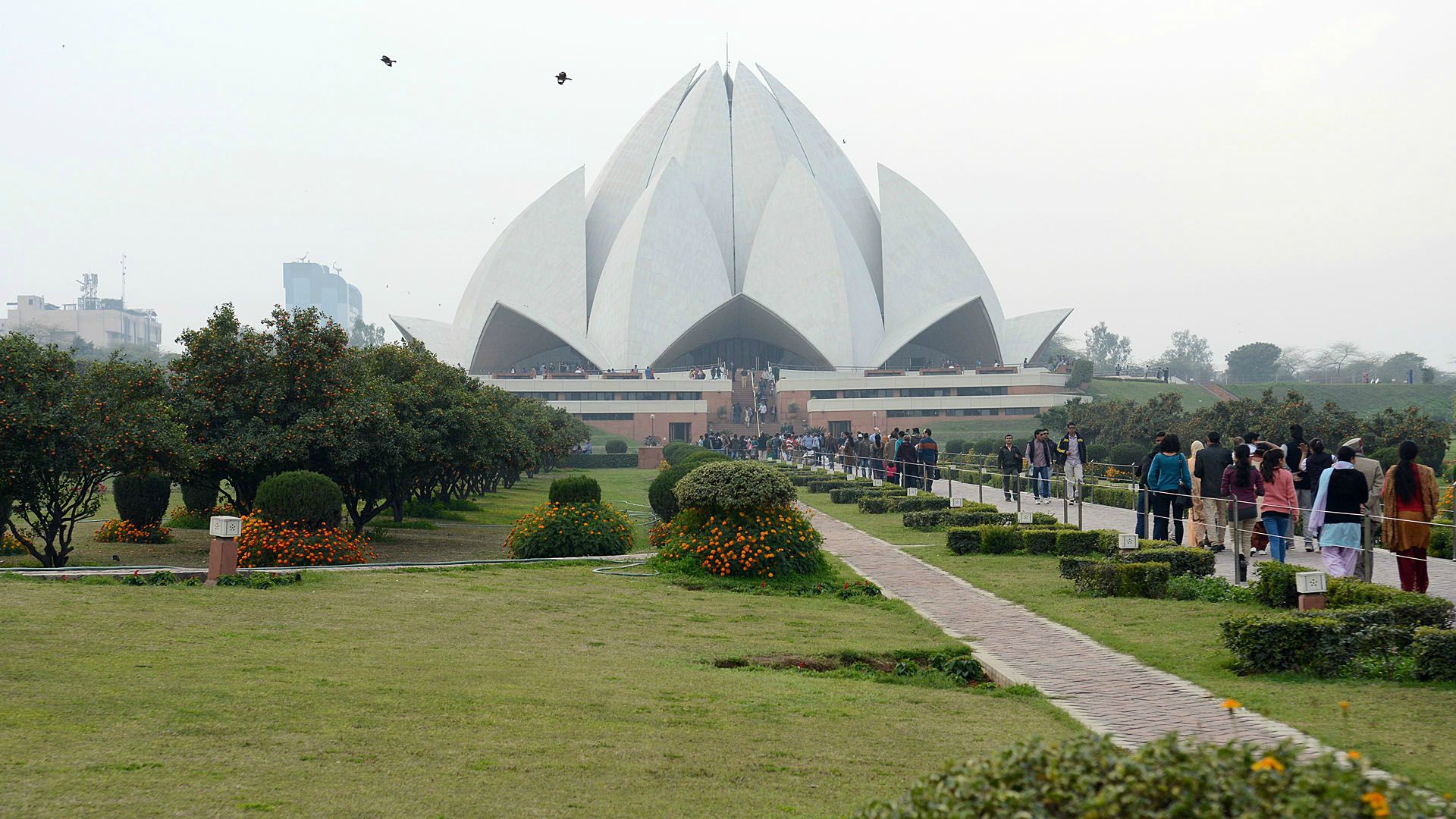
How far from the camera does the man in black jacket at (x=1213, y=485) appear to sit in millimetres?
10539

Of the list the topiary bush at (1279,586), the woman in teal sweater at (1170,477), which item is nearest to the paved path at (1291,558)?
the woman in teal sweater at (1170,477)

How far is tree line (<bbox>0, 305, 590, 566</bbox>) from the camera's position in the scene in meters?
10.7

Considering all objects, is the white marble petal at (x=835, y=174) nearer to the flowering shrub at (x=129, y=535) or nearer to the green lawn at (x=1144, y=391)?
the green lawn at (x=1144, y=391)

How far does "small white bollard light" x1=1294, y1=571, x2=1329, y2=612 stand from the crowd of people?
1.13m

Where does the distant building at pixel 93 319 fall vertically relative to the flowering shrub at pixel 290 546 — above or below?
above

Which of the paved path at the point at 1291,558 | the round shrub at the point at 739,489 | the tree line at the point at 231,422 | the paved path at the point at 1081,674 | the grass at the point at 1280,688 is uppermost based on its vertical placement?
the tree line at the point at 231,422

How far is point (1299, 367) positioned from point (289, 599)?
294ft

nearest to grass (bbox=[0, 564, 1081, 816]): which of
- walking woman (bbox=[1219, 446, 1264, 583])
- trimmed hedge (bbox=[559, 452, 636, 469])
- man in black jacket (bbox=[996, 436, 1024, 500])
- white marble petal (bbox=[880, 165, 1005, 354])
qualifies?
walking woman (bbox=[1219, 446, 1264, 583])

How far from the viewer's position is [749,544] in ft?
33.0

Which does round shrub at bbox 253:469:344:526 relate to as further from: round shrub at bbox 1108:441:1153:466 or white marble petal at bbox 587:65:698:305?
white marble petal at bbox 587:65:698:305

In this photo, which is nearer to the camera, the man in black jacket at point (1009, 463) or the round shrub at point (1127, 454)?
the man in black jacket at point (1009, 463)

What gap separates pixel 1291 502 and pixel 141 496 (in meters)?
12.4

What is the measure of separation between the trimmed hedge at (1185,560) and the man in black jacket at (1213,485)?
171 cm

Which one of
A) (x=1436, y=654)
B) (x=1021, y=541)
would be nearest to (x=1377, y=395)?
(x=1021, y=541)
